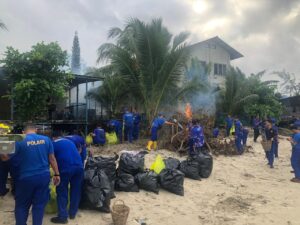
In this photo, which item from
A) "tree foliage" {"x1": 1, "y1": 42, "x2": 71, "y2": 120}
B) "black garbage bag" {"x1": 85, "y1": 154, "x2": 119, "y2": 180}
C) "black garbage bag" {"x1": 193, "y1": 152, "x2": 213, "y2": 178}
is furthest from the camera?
"tree foliage" {"x1": 1, "y1": 42, "x2": 71, "y2": 120}

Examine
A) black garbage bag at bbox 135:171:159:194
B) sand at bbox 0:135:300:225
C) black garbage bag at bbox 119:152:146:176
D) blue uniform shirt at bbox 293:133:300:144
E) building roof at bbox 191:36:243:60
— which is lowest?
sand at bbox 0:135:300:225

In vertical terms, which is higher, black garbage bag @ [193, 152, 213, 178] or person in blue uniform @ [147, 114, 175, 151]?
person in blue uniform @ [147, 114, 175, 151]

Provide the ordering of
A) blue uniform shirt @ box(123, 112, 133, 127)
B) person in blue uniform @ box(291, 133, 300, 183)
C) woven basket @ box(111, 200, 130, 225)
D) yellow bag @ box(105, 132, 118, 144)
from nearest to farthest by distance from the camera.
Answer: woven basket @ box(111, 200, 130, 225) < person in blue uniform @ box(291, 133, 300, 183) < yellow bag @ box(105, 132, 118, 144) < blue uniform shirt @ box(123, 112, 133, 127)

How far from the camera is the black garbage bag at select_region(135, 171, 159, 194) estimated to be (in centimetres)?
760

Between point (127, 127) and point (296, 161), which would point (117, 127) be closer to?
point (127, 127)

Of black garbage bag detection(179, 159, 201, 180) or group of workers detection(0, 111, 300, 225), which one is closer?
group of workers detection(0, 111, 300, 225)

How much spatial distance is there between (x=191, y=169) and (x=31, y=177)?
5329 millimetres

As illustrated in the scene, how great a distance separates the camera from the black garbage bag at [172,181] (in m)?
7.84

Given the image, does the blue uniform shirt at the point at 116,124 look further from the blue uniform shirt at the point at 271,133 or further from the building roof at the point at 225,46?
the building roof at the point at 225,46

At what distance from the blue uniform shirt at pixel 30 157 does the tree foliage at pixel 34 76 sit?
595 cm

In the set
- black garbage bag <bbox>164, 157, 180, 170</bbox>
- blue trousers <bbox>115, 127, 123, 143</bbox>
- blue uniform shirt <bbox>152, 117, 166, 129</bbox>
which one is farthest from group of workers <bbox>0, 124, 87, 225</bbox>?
blue trousers <bbox>115, 127, 123, 143</bbox>

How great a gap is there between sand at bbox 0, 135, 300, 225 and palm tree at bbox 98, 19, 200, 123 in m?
4.91

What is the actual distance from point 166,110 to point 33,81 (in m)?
7.17

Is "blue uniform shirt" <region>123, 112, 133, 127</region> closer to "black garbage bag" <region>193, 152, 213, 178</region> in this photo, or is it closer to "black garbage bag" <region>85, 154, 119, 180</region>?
"black garbage bag" <region>193, 152, 213, 178</region>
